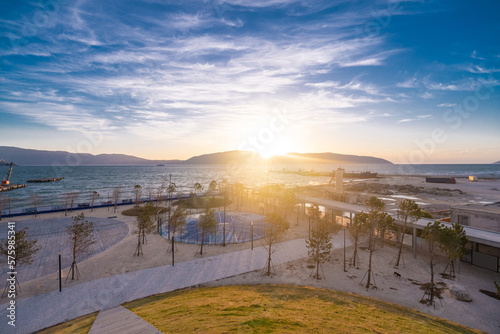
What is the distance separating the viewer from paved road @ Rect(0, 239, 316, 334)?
13555 millimetres

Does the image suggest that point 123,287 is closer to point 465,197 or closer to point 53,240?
point 53,240

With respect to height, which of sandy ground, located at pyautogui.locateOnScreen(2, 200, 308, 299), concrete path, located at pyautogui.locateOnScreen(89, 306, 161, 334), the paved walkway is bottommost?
the paved walkway

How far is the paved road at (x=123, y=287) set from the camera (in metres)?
13.6

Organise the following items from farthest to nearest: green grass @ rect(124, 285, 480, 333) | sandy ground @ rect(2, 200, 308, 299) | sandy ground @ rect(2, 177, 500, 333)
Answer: sandy ground @ rect(2, 200, 308, 299) < sandy ground @ rect(2, 177, 500, 333) < green grass @ rect(124, 285, 480, 333)

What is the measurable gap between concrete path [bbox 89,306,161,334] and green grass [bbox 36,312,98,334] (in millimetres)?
323

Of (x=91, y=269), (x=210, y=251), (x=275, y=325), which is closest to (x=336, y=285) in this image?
(x=275, y=325)

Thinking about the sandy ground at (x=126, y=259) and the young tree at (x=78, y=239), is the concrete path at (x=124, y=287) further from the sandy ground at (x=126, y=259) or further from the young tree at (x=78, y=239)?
the young tree at (x=78, y=239)

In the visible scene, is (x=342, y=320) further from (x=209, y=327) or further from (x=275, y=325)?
(x=209, y=327)

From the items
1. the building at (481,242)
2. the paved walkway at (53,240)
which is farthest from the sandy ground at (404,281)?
the paved walkway at (53,240)

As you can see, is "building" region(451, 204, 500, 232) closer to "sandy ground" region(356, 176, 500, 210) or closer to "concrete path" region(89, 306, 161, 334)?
"sandy ground" region(356, 176, 500, 210)

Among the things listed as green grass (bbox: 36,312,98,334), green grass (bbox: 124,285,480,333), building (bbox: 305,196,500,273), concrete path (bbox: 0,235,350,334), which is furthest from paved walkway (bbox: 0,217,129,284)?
building (bbox: 305,196,500,273)

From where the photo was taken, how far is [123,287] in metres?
16.8

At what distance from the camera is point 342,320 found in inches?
489

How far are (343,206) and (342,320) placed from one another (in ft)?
74.8
